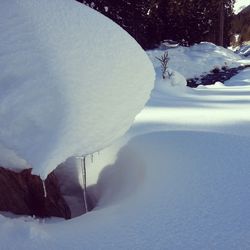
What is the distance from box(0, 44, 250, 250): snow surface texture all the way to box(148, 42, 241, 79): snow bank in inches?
311

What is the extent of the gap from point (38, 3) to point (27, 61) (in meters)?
0.41

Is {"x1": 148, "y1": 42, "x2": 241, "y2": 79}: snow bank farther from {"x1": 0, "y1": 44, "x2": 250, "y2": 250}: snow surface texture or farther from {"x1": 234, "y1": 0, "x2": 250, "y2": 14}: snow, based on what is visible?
{"x1": 0, "y1": 44, "x2": 250, "y2": 250}: snow surface texture

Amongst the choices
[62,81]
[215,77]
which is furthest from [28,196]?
[215,77]

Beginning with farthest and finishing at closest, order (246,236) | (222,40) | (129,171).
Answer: (222,40)
(129,171)
(246,236)

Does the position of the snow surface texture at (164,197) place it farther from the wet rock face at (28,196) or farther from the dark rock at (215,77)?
the dark rock at (215,77)

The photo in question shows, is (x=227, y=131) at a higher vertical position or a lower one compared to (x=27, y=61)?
lower

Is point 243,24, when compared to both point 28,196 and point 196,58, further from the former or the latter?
point 28,196

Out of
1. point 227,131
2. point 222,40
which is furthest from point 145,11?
point 227,131

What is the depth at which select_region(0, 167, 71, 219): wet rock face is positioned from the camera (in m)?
2.18

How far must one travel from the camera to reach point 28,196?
225 cm

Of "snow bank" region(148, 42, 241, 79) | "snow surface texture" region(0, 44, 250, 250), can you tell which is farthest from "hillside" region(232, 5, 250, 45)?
"snow surface texture" region(0, 44, 250, 250)

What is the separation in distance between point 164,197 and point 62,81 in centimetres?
70

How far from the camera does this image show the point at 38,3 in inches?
79.3

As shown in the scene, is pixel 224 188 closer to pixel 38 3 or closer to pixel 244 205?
pixel 244 205
